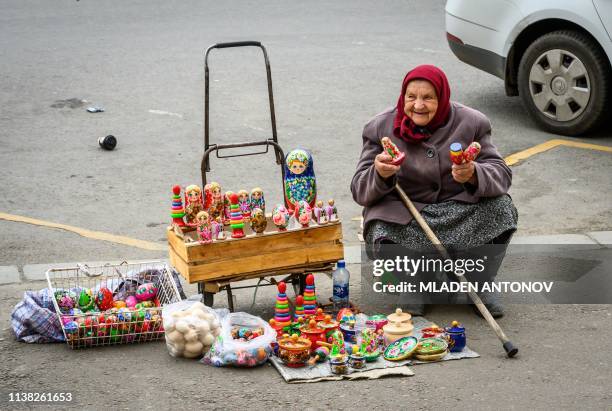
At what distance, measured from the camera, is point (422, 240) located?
5285 mm

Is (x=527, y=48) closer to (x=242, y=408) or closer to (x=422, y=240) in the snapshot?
(x=422, y=240)

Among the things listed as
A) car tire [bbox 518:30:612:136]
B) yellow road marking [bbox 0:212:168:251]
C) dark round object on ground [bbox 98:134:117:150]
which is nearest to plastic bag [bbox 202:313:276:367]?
yellow road marking [bbox 0:212:168:251]

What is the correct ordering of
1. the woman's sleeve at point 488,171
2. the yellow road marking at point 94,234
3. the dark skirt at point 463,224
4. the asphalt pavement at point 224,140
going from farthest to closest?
1. the yellow road marking at point 94,234
2. the dark skirt at point 463,224
3. the woman's sleeve at point 488,171
4. the asphalt pavement at point 224,140

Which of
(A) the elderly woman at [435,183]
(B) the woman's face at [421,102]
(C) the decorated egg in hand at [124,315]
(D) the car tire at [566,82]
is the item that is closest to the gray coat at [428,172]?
(A) the elderly woman at [435,183]

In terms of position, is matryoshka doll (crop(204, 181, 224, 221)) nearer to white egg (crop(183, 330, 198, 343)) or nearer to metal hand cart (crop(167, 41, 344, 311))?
metal hand cart (crop(167, 41, 344, 311))

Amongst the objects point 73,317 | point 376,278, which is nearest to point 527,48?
point 376,278

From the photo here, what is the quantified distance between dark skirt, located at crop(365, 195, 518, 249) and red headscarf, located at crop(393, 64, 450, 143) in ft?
1.25

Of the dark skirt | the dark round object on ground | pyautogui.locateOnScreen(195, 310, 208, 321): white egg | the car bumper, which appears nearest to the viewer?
pyautogui.locateOnScreen(195, 310, 208, 321): white egg

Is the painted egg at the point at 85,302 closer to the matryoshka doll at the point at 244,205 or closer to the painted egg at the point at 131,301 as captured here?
the painted egg at the point at 131,301

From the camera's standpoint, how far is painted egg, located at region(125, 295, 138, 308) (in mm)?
5184

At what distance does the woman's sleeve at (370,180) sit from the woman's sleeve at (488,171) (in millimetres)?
431

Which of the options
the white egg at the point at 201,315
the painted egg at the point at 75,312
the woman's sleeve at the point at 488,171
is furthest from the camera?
the woman's sleeve at the point at 488,171

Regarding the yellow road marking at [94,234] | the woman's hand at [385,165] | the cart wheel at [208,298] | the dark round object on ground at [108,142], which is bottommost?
the yellow road marking at [94,234]

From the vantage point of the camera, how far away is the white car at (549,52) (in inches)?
309
